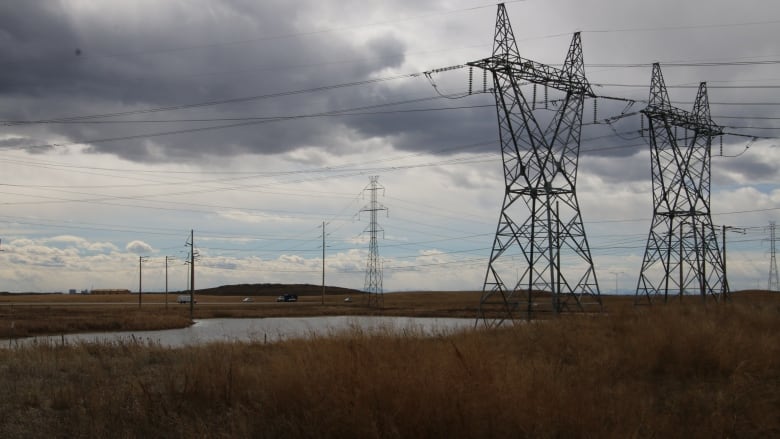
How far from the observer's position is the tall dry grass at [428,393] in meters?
9.09

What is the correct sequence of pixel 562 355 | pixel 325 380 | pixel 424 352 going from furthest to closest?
pixel 562 355
pixel 424 352
pixel 325 380

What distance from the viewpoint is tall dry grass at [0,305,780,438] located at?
9.09 m

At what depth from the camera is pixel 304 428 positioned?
9609 mm

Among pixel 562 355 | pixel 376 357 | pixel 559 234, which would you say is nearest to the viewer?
pixel 376 357

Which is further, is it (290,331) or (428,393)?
(290,331)

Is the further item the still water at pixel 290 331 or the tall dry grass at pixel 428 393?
the still water at pixel 290 331

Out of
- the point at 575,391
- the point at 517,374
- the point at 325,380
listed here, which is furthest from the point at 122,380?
the point at 575,391

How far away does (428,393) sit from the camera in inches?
370

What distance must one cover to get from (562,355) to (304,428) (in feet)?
26.7

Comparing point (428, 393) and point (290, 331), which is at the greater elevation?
point (428, 393)

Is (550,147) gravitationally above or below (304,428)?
above

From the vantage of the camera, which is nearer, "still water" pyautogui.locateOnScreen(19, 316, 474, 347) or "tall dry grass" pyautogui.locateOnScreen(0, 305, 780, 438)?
"tall dry grass" pyautogui.locateOnScreen(0, 305, 780, 438)

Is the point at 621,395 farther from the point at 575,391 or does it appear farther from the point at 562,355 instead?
the point at 562,355

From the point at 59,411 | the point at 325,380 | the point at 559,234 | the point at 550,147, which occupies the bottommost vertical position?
the point at 59,411
